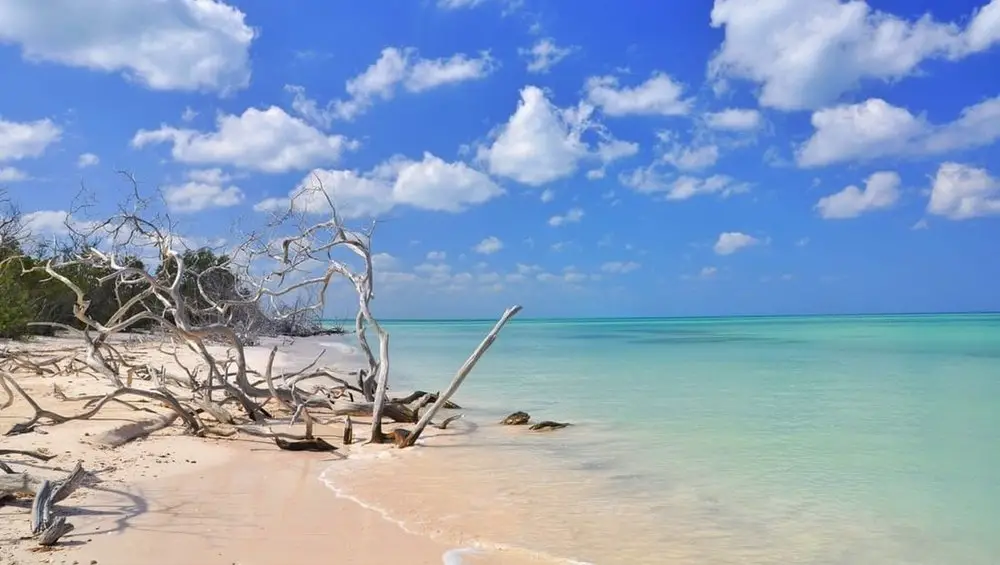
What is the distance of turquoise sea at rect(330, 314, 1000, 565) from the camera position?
4.87 meters

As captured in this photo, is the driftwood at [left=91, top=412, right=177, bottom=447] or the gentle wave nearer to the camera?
the gentle wave

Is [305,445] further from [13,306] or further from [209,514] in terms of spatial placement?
[13,306]

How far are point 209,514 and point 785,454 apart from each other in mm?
5658

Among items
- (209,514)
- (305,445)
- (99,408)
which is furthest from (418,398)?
(209,514)

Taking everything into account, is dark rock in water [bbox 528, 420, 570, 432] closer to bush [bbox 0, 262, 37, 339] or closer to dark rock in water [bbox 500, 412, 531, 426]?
dark rock in water [bbox 500, 412, 531, 426]

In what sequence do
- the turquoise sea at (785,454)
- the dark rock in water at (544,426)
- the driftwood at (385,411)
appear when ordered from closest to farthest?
the turquoise sea at (785,454) < the driftwood at (385,411) < the dark rock in water at (544,426)

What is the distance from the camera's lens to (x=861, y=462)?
7.25 meters

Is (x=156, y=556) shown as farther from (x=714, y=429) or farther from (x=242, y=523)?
(x=714, y=429)

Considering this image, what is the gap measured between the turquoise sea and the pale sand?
1.35m

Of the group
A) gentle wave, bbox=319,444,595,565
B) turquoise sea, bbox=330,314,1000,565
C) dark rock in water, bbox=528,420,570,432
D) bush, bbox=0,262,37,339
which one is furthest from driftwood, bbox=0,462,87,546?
bush, bbox=0,262,37,339

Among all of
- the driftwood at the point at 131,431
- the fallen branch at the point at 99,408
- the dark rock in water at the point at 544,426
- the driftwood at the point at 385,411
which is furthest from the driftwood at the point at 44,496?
the dark rock in water at the point at 544,426

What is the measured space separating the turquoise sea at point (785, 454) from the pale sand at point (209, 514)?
1.35 meters

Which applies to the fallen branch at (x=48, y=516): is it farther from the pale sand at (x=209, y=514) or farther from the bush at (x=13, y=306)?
the bush at (x=13, y=306)

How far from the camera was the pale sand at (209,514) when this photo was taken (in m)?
3.81
